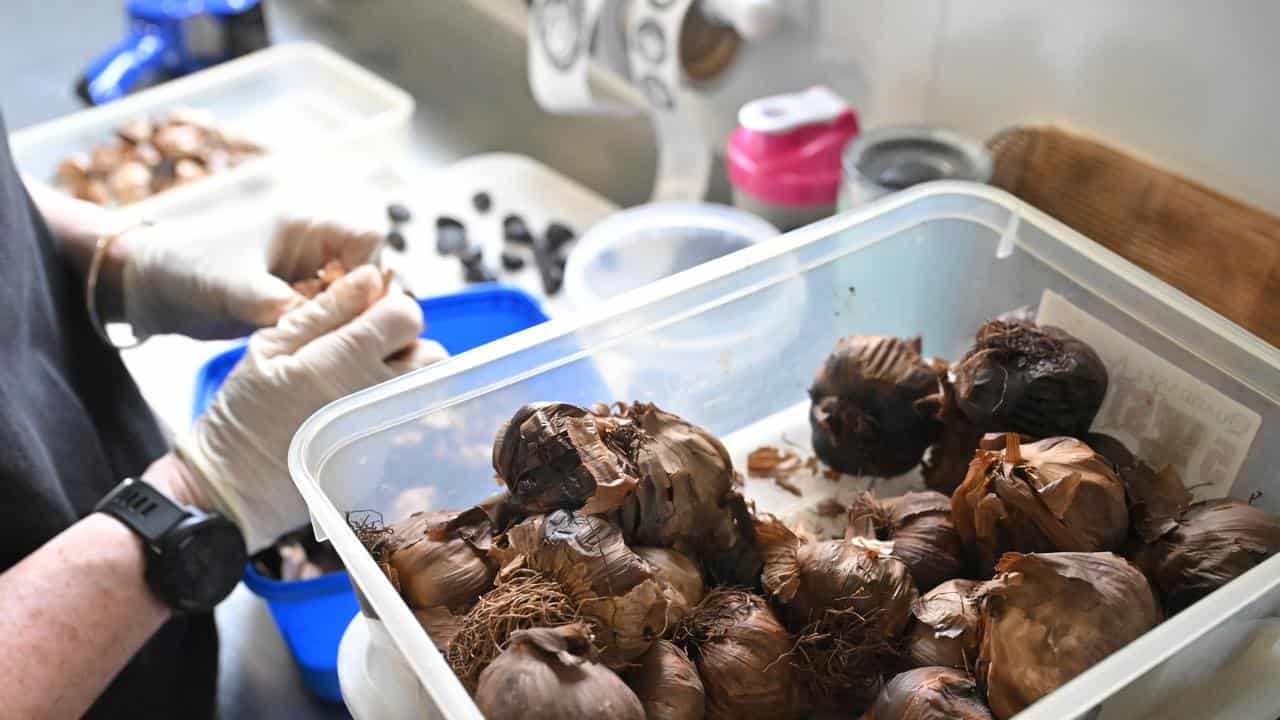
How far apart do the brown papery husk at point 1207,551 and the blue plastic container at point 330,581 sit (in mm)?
526

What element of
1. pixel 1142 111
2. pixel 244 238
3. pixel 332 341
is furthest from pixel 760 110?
pixel 244 238

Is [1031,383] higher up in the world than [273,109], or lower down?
higher up

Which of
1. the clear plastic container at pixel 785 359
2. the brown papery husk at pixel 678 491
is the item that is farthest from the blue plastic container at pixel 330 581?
the brown papery husk at pixel 678 491

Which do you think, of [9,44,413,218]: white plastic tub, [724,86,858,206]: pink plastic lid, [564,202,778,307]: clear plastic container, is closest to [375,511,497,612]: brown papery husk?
[564,202,778,307]: clear plastic container

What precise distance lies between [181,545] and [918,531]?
1.67 ft

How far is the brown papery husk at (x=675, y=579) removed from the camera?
56cm

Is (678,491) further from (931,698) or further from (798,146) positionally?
(798,146)

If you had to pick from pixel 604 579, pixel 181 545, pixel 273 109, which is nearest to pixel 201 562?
pixel 181 545

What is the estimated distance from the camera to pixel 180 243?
1003mm

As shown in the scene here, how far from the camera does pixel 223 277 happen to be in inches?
36.8

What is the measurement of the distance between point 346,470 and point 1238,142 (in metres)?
0.73

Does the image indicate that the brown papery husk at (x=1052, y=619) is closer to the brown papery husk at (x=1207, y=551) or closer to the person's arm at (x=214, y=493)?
the brown papery husk at (x=1207, y=551)

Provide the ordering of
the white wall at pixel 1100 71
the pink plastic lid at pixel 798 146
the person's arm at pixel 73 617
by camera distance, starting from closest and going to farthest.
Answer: the person's arm at pixel 73 617 → the white wall at pixel 1100 71 → the pink plastic lid at pixel 798 146

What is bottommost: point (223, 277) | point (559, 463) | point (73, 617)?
point (73, 617)
